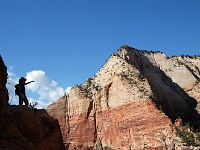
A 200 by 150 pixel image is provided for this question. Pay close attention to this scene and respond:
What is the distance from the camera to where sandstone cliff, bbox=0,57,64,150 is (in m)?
19.4

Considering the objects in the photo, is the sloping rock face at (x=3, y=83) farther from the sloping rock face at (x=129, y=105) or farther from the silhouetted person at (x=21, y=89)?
the sloping rock face at (x=129, y=105)

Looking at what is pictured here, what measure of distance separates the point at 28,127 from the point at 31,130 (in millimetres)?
322

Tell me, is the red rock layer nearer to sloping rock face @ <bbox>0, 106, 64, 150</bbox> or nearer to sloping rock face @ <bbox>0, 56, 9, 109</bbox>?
sloping rock face @ <bbox>0, 106, 64, 150</bbox>

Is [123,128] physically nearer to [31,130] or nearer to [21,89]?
[31,130]

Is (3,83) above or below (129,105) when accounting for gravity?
below

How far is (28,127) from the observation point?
21.4 m

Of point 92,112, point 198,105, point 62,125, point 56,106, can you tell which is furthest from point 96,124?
point 198,105

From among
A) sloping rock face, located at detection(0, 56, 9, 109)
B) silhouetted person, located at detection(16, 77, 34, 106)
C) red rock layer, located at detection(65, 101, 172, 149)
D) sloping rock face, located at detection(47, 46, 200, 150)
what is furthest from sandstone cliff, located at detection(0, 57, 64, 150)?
red rock layer, located at detection(65, 101, 172, 149)

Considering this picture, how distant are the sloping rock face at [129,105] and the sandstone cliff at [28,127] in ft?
122

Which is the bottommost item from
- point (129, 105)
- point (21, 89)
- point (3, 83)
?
point (21, 89)

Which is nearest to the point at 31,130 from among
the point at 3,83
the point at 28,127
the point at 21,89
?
the point at 28,127

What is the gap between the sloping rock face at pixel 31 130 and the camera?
1899cm

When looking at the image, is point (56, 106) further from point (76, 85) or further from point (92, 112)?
point (92, 112)

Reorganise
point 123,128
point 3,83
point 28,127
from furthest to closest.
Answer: point 123,128 → point 3,83 → point 28,127
